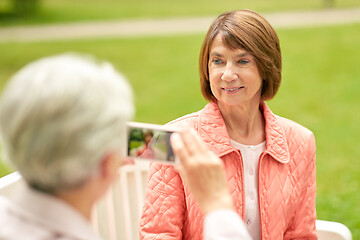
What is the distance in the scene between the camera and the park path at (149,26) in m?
9.15

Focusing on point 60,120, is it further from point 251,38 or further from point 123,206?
point 123,206

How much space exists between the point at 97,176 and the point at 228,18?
38.2 inches

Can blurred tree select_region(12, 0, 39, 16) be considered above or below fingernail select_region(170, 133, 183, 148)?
above

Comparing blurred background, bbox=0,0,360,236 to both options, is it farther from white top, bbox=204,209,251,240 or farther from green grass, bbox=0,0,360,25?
white top, bbox=204,209,251,240

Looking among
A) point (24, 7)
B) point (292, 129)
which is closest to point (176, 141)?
point (292, 129)

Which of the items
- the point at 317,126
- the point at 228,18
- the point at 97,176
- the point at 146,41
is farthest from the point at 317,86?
the point at 97,176

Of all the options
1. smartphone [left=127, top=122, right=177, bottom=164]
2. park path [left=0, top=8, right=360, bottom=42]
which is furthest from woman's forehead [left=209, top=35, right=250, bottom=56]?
park path [left=0, top=8, right=360, bottom=42]

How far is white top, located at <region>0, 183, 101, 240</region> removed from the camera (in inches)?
39.4

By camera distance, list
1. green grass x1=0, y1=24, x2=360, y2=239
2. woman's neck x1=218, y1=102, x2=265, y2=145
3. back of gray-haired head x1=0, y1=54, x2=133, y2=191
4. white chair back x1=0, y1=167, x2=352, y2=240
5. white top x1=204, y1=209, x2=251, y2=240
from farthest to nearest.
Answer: green grass x1=0, y1=24, x2=360, y2=239
white chair back x1=0, y1=167, x2=352, y2=240
woman's neck x1=218, y1=102, x2=265, y2=145
white top x1=204, y1=209, x2=251, y2=240
back of gray-haired head x1=0, y1=54, x2=133, y2=191

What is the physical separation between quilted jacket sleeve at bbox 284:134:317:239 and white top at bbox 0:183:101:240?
3.53ft

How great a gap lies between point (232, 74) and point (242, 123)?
22cm

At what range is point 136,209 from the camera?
7.79 ft

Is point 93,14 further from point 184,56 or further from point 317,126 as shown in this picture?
point 317,126

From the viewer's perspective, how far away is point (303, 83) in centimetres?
684
